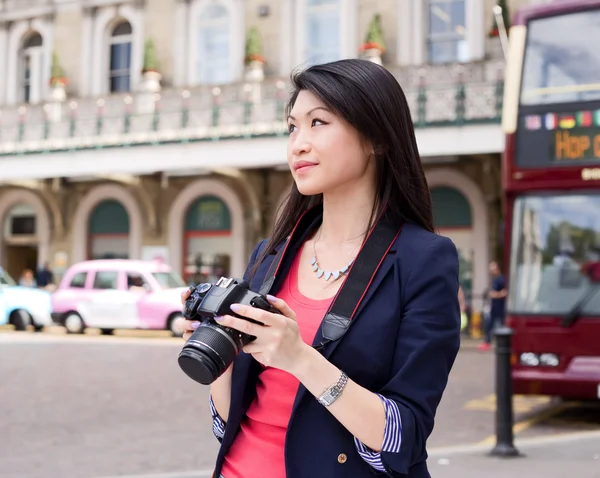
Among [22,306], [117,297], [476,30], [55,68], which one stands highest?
[476,30]

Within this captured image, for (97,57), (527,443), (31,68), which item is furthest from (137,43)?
(527,443)

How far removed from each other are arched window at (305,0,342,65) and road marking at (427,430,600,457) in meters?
16.4

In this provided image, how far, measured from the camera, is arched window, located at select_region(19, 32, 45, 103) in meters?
27.0

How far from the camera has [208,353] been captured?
1635 millimetres

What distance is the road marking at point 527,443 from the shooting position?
6766 millimetres

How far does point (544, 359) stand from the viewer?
27.6 feet

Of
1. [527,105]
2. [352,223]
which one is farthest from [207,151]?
[352,223]

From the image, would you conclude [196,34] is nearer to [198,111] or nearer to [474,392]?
[198,111]

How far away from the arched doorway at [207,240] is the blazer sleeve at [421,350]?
21.9 m

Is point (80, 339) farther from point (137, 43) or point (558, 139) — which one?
point (558, 139)

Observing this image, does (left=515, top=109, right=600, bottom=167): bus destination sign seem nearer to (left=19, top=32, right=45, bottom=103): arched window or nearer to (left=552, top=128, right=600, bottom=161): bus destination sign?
(left=552, top=128, right=600, bottom=161): bus destination sign

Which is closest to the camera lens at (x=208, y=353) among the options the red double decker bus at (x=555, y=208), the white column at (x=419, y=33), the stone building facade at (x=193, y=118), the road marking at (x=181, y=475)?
the road marking at (x=181, y=475)

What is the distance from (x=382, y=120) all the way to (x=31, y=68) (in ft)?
89.5

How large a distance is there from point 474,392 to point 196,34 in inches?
651
